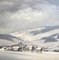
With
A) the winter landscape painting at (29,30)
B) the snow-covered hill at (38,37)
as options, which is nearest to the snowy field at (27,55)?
the winter landscape painting at (29,30)

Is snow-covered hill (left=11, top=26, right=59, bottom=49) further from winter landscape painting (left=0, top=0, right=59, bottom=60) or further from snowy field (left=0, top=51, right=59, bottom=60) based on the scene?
snowy field (left=0, top=51, right=59, bottom=60)

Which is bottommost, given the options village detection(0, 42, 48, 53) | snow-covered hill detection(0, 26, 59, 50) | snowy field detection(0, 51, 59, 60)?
snowy field detection(0, 51, 59, 60)

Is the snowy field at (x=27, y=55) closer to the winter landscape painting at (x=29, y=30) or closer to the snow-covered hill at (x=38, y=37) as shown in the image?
the winter landscape painting at (x=29, y=30)

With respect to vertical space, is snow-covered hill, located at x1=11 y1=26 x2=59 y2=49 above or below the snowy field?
above

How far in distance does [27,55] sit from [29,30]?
434mm

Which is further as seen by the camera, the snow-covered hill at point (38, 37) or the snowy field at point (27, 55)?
the snow-covered hill at point (38, 37)

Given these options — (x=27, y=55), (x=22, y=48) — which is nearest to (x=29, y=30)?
(x=22, y=48)

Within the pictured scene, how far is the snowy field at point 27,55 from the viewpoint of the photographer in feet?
10.0

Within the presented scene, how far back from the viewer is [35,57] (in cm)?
311

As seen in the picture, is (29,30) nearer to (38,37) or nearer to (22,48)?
(38,37)

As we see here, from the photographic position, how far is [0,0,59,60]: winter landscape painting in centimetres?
314

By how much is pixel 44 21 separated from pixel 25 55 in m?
0.64

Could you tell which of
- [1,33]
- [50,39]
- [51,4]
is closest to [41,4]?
[51,4]

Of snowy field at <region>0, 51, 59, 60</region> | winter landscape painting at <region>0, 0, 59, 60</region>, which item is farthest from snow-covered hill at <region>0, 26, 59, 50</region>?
snowy field at <region>0, 51, 59, 60</region>
